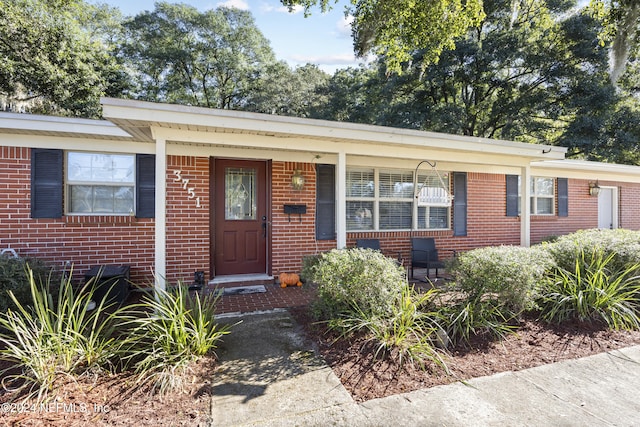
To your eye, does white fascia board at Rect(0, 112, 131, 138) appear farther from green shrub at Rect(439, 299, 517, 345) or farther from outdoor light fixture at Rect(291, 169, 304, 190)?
green shrub at Rect(439, 299, 517, 345)

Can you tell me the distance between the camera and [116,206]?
16.3 ft

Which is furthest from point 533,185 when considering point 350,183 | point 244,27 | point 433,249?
point 244,27

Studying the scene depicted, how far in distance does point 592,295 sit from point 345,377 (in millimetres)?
3136

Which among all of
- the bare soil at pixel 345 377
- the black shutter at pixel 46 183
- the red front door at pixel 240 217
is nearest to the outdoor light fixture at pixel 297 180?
the red front door at pixel 240 217

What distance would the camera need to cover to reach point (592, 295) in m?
3.67

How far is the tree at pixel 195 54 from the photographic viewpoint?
15.9 meters

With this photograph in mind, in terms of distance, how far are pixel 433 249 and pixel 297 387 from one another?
178 inches

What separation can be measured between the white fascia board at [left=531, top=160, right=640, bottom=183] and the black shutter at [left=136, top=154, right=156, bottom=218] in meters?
7.62

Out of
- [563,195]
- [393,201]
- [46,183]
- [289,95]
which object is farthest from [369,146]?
[289,95]

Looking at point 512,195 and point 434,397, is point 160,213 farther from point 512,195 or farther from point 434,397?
point 512,195

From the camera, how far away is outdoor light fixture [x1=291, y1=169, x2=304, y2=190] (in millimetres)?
5559

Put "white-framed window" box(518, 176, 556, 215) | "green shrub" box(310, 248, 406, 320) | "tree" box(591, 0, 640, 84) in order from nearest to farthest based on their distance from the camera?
"green shrub" box(310, 248, 406, 320) → "tree" box(591, 0, 640, 84) → "white-framed window" box(518, 176, 556, 215)

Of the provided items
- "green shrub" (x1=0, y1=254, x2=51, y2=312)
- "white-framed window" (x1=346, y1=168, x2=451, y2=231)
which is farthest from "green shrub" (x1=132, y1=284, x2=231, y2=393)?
"white-framed window" (x1=346, y1=168, x2=451, y2=231)

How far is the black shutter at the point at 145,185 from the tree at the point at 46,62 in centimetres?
888
